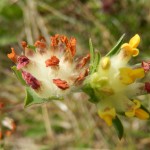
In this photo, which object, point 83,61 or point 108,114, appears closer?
point 108,114

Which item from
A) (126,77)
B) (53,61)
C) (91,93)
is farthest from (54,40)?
(126,77)

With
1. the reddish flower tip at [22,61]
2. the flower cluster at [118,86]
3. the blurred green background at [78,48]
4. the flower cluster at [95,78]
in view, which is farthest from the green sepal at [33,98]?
the blurred green background at [78,48]

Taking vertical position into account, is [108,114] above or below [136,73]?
below

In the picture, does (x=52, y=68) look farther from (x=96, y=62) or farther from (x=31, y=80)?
(x=96, y=62)

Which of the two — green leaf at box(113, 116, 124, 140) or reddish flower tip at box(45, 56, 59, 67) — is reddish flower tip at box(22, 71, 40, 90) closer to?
reddish flower tip at box(45, 56, 59, 67)

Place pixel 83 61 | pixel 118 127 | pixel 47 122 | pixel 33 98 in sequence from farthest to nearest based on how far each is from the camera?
pixel 47 122
pixel 83 61
pixel 118 127
pixel 33 98

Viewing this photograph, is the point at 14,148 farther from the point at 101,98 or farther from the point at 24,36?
the point at 101,98
